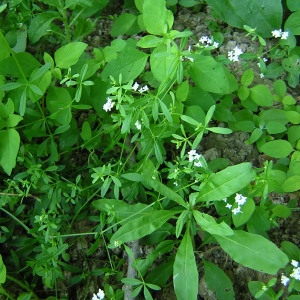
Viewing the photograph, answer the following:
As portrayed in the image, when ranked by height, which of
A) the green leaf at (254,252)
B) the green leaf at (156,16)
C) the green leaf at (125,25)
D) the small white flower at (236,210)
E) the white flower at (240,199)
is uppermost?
the green leaf at (156,16)

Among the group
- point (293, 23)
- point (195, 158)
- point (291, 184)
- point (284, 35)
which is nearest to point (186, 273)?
point (195, 158)

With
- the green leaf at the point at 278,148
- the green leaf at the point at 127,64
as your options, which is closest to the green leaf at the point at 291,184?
the green leaf at the point at 278,148

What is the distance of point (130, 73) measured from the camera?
198cm

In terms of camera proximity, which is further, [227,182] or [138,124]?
[138,124]

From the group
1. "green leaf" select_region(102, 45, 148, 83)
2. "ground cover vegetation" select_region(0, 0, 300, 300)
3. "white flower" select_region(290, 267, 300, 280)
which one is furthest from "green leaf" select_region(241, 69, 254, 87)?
"white flower" select_region(290, 267, 300, 280)

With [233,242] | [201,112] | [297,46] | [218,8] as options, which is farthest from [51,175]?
[297,46]

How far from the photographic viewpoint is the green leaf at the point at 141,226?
5.66ft

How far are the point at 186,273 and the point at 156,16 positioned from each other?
36.8 inches

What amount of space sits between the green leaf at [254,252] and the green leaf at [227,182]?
0.18 meters

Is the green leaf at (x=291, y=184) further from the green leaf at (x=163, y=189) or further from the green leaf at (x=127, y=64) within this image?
the green leaf at (x=127, y=64)

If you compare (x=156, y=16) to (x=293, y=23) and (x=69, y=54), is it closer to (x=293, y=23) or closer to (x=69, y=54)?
(x=69, y=54)

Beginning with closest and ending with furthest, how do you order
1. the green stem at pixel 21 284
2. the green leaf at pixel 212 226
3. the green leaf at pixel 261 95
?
the green leaf at pixel 212 226, the green stem at pixel 21 284, the green leaf at pixel 261 95

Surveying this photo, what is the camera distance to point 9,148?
1.90m

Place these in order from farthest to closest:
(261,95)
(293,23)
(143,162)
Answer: (293,23) → (261,95) → (143,162)
